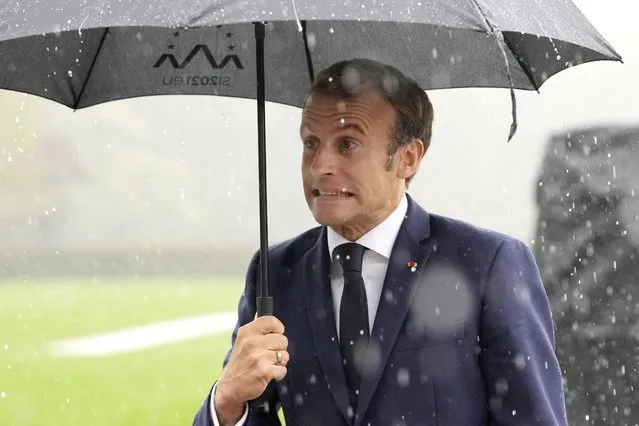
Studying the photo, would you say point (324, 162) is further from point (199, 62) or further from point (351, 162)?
point (199, 62)

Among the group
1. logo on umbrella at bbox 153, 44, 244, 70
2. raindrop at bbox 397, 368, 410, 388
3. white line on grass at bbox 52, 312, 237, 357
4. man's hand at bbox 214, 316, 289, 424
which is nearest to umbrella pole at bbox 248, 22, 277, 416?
man's hand at bbox 214, 316, 289, 424

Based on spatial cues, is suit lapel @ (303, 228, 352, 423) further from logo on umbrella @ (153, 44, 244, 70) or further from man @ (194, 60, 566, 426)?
logo on umbrella @ (153, 44, 244, 70)

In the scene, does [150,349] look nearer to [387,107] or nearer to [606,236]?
[606,236]

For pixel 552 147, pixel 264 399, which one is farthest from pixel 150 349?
pixel 264 399

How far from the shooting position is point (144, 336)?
30.1 metres

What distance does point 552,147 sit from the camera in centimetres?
814

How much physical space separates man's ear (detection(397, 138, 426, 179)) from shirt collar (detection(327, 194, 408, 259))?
0.41 feet

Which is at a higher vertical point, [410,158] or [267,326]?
[410,158]

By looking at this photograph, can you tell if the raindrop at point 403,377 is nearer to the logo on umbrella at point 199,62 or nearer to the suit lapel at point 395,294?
the suit lapel at point 395,294

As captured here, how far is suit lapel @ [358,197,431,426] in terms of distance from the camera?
363cm

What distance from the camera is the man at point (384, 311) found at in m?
3.58

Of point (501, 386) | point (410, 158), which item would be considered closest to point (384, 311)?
point (501, 386)

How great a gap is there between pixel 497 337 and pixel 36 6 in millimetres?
1769

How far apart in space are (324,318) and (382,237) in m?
0.34
